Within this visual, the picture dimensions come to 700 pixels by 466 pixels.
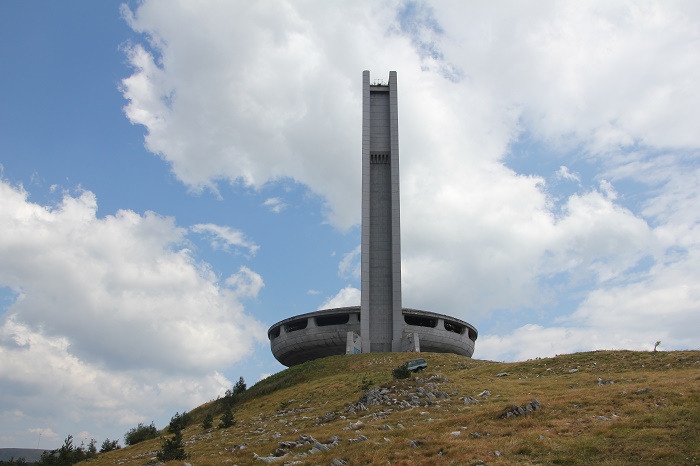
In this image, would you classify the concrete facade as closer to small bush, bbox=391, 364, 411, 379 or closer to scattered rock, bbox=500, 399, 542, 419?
small bush, bbox=391, 364, 411, 379

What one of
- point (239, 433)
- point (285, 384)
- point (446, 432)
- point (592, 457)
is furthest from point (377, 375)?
point (592, 457)

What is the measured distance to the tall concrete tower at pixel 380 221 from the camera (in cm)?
7425

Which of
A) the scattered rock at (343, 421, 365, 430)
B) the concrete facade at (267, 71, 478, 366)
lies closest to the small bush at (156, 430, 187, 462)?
the scattered rock at (343, 421, 365, 430)

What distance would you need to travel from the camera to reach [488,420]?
80.7ft

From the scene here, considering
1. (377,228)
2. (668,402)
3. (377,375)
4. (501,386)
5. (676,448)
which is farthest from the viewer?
(377,228)

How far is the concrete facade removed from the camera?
74.4 m

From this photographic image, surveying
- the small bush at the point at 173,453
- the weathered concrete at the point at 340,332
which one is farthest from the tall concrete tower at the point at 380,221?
the small bush at the point at 173,453

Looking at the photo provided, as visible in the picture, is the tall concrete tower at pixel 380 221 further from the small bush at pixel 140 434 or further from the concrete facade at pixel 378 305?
the small bush at pixel 140 434

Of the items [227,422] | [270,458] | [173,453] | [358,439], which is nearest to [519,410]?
[358,439]

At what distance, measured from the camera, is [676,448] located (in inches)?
727

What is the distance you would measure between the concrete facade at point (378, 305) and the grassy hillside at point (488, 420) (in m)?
26.8

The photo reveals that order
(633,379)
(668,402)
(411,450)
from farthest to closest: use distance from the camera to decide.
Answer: (633,379)
(668,402)
(411,450)

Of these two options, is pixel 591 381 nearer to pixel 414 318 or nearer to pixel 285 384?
A: pixel 285 384

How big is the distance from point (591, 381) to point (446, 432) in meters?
15.3
